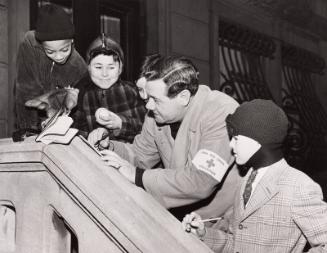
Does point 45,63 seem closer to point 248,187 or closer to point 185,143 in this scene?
point 185,143

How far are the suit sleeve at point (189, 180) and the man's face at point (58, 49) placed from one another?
137 centimetres

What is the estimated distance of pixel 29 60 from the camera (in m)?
3.58

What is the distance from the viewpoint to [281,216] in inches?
85.6

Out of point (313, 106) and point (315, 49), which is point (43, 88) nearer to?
point (313, 106)

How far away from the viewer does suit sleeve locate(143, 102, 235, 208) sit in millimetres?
2439

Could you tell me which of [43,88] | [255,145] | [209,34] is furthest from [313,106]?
[255,145]

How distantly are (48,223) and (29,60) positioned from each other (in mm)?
1762

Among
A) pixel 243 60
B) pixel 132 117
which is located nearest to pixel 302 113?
pixel 243 60

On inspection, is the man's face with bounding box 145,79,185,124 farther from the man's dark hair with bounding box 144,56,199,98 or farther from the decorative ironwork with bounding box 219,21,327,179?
the decorative ironwork with bounding box 219,21,327,179

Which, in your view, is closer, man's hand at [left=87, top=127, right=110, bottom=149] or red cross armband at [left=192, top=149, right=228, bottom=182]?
red cross armband at [left=192, top=149, right=228, bottom=182]

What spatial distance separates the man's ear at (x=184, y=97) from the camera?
8.86 feet

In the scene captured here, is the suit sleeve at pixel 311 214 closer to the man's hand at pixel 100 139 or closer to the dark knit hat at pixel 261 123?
the dark knit hat at pixel 261 123

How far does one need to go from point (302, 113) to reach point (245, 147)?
7.84 metres

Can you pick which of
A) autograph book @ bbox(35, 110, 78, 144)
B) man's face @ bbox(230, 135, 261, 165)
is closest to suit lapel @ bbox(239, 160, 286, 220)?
man's face @ bbox(230, 135, 261, 165)
